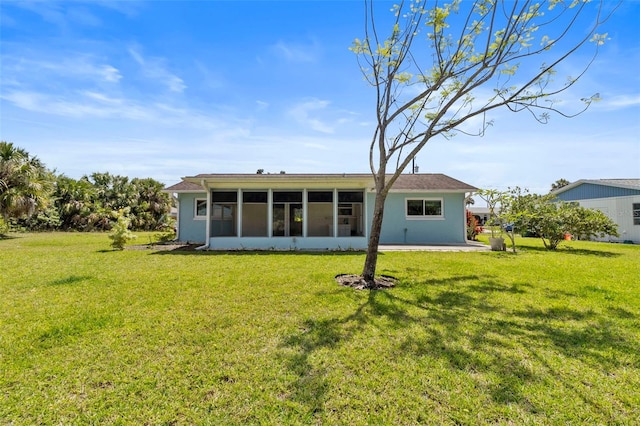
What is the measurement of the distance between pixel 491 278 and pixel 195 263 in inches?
307

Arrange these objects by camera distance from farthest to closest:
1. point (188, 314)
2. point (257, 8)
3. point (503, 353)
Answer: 1. point (257, 8)
2. point (188, 314)
3. point (503, 353)

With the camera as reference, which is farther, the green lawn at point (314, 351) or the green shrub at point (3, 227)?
the green shrub at point (3, 227)

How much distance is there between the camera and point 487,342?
11.7ft

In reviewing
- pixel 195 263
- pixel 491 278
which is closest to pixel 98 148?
pixel 195 263

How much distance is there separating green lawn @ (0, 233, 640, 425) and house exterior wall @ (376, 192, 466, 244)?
313 inches

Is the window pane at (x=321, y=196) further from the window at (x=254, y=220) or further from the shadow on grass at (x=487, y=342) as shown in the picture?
the shadow on grass at (x=487, y=342)

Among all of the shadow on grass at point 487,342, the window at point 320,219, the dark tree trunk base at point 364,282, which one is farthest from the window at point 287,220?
the shadow on grass at point 487,342

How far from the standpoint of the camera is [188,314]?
14.5 feet

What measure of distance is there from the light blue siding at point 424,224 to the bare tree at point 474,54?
793 centimetres

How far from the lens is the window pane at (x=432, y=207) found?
14711 mm

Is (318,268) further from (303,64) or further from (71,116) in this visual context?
(71,116)

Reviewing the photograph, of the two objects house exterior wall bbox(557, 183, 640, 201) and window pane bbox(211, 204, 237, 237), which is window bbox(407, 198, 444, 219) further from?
house exterior wall bbox(557, 183, 640, 201)

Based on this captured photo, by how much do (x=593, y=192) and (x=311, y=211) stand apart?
751 inches

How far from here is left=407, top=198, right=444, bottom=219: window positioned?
48.2 feet
